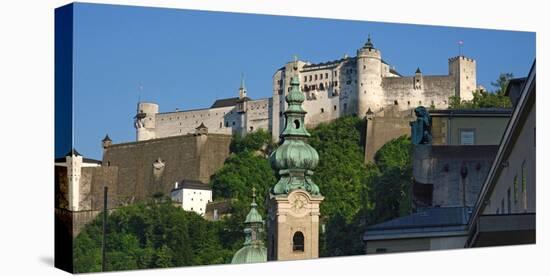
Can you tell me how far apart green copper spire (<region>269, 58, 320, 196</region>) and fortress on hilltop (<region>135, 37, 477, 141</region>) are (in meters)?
0.15

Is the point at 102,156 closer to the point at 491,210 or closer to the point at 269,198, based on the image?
the point at 269,198

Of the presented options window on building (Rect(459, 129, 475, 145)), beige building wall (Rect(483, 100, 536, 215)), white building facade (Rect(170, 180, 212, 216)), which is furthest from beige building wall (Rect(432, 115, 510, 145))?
white building facade (Rect(170, 180, 212, 216))

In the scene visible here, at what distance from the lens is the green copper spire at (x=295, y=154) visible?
18047mm

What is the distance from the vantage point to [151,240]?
55.8ft

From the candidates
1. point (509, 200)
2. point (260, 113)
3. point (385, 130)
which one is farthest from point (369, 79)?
point (509, 200)

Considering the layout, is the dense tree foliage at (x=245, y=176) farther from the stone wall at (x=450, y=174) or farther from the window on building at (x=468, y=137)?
the window on building at (x=468, y=137)

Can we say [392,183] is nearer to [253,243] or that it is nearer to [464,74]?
[464,74]

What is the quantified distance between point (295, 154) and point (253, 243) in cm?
127


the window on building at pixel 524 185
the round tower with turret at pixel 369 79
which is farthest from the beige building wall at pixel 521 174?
the round tower with turret at pixel 369 79

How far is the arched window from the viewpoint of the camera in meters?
17.7

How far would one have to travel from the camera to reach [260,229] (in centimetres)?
1809

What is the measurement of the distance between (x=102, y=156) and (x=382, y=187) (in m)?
4.23

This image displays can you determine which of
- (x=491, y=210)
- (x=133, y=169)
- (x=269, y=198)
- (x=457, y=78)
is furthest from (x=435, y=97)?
(x=133, y=169)

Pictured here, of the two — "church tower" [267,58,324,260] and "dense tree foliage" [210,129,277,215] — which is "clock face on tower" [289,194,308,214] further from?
"dense tree foliage" [210,129,277,215]
